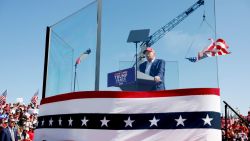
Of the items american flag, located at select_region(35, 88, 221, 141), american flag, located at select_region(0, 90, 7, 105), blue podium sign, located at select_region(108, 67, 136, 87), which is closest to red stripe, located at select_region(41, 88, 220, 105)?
american flag, located at select_region(35, 88, 221, 141)

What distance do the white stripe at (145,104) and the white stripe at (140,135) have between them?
0.25 metres

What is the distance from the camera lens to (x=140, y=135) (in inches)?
167

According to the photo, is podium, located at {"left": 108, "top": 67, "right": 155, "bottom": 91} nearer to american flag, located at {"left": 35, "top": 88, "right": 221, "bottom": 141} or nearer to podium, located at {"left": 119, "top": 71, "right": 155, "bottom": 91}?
podium, located at {"left": 119, "top": 71, "right": 155, "bottom": 91}

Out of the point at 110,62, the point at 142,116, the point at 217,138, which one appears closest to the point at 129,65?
the point at 110,62

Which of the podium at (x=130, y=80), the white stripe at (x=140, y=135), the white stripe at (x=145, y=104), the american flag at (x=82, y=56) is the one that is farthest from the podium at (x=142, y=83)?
the american flag at (x=82, y=56)

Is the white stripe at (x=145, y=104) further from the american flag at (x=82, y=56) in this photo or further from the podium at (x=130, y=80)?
the american flag at (x=82, y=56)

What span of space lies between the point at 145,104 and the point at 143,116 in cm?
15

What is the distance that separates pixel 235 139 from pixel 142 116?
10.4 meters

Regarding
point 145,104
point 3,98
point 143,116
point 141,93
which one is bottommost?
point 143,116

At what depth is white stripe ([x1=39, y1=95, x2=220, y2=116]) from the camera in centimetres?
408

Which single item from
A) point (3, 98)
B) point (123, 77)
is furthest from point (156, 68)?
point (3, 98)

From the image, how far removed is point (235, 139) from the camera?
13.5 metres

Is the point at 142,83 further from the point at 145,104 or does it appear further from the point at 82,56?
the point at 82,56

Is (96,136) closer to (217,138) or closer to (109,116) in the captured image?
(109,116)
